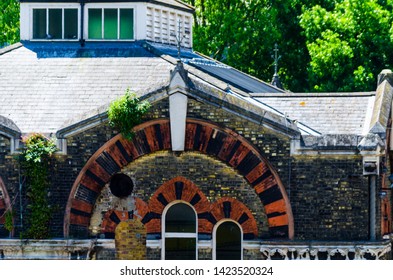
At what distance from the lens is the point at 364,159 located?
1892 inches

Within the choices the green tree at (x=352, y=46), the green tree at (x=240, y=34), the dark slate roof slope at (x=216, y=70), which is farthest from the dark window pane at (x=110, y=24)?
the green tree at (x=240, y=34)

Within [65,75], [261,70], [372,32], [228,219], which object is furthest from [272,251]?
[261,70]

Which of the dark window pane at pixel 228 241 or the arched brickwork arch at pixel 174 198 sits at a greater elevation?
the arched brickwork arch at pixel 174 198

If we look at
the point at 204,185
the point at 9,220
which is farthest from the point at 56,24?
the point at 204,185

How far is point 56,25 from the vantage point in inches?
2296

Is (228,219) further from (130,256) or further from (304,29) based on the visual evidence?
(304,29)

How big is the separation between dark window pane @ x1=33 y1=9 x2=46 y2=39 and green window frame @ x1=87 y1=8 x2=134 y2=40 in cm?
159

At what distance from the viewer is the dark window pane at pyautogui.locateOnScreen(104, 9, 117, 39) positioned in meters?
57.8

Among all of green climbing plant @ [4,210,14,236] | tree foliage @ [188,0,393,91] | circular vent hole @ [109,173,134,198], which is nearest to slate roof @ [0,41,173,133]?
circular vent hole @ [109,173,134,198]

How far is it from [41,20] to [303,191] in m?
13.8

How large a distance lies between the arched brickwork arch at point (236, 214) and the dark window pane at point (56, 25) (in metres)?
11.6

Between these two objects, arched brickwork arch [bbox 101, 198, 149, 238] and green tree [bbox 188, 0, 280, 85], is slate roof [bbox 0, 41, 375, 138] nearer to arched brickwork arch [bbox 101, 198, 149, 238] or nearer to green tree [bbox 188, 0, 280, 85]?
arched brickwork arch [bbox 101, 198, 149, 238]

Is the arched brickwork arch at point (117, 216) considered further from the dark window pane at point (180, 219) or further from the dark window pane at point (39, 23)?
the dark window pane at point (39, 23)

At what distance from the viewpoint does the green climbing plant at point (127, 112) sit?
4844cm
